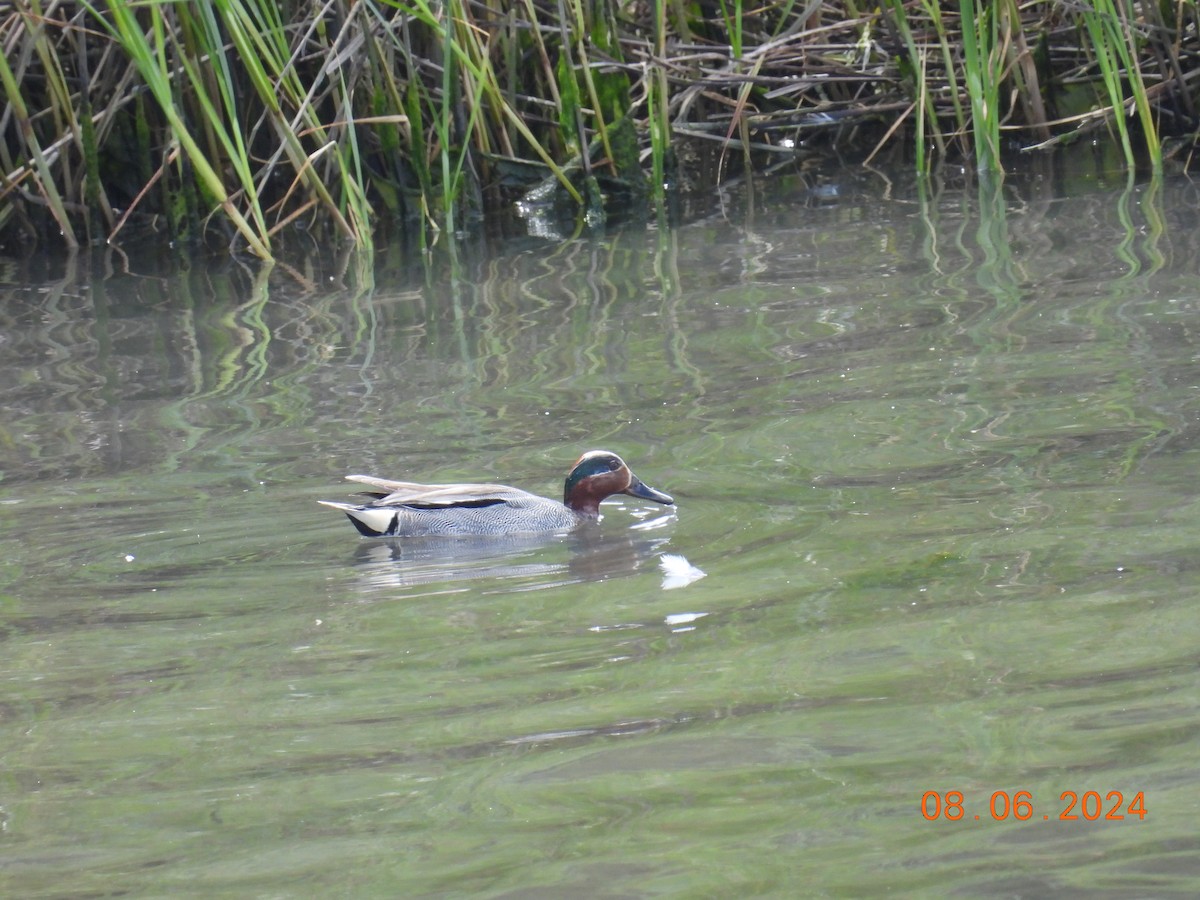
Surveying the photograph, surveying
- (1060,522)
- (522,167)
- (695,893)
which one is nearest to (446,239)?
(522,167)

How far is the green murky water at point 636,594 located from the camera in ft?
9.41

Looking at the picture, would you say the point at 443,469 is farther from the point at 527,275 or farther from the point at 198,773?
the point at 527,275

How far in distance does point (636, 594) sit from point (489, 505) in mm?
1014

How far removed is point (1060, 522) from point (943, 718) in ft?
4.93

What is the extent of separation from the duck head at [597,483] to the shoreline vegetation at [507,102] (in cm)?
334
